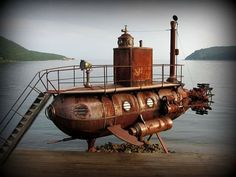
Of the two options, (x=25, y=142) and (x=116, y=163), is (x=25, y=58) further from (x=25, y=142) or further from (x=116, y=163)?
(x=116, y=163)

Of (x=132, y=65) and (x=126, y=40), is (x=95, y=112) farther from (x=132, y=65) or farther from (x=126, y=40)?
(x=126, y=40)

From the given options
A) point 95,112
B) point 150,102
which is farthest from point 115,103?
point 150,102

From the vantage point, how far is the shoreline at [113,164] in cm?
1149

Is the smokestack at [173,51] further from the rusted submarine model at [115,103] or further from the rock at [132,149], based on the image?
the rock at [132,149]

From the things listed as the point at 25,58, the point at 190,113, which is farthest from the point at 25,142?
the point at 25,58

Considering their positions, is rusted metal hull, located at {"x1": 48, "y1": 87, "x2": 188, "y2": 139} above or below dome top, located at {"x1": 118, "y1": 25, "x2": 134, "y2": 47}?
below

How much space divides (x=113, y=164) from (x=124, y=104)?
337 cm

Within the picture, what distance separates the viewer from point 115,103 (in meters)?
14.2

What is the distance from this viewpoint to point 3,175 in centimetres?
1119

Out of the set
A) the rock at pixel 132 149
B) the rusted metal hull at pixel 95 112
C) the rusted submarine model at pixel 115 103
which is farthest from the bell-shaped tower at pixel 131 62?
the rock at pixel 132 149

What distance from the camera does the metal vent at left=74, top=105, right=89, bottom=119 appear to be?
13203 mm

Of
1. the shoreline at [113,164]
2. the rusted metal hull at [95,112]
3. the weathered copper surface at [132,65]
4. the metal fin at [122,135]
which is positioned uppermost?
the weathered copper surface at [132,65]

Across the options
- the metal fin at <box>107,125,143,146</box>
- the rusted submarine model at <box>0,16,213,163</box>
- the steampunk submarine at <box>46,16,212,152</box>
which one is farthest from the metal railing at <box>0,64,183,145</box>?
the metal fin at <box>107,125,143,146</box>

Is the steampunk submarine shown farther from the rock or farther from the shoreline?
the rock
